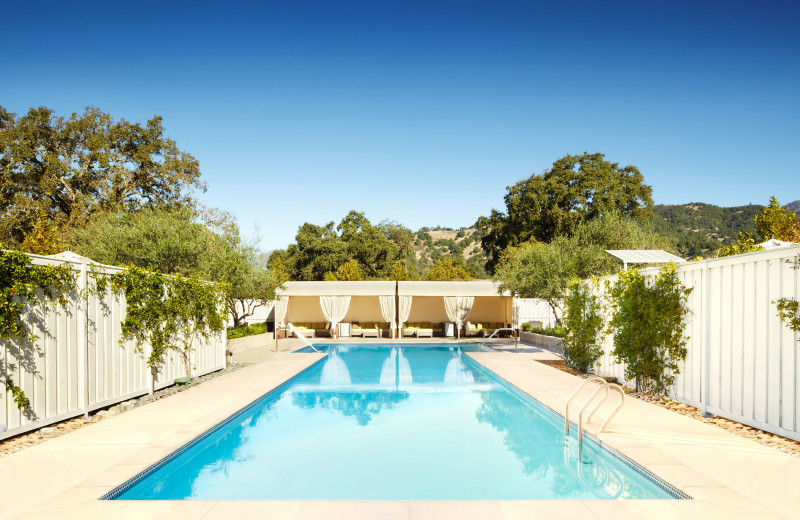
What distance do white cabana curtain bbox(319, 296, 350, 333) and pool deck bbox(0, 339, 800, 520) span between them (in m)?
14.6

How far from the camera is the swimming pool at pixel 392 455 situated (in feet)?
15.5

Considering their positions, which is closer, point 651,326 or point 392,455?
point 392,455

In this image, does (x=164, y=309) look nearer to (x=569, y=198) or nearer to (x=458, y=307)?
(x=458, y=307)

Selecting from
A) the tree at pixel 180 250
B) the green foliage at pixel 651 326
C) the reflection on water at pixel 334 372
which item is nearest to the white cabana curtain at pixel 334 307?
the reflection on water at pixel 334 372

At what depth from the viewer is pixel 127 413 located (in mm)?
6746

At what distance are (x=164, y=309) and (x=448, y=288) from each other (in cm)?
1568

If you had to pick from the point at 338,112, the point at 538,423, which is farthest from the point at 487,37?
the point at 538,423

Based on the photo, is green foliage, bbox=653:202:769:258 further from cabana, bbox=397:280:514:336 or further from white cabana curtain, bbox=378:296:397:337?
white cabana curtain, bbox=378:296:397:337

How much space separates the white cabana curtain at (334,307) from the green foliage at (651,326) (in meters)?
14.1

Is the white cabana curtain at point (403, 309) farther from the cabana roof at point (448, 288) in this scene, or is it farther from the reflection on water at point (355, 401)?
the reflection on water at point (355, 401)

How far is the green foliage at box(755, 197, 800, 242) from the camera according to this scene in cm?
1633

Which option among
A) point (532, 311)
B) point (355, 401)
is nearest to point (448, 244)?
point (532, 311)

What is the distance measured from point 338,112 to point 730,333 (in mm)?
16582

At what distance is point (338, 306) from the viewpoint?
71.2 ft
